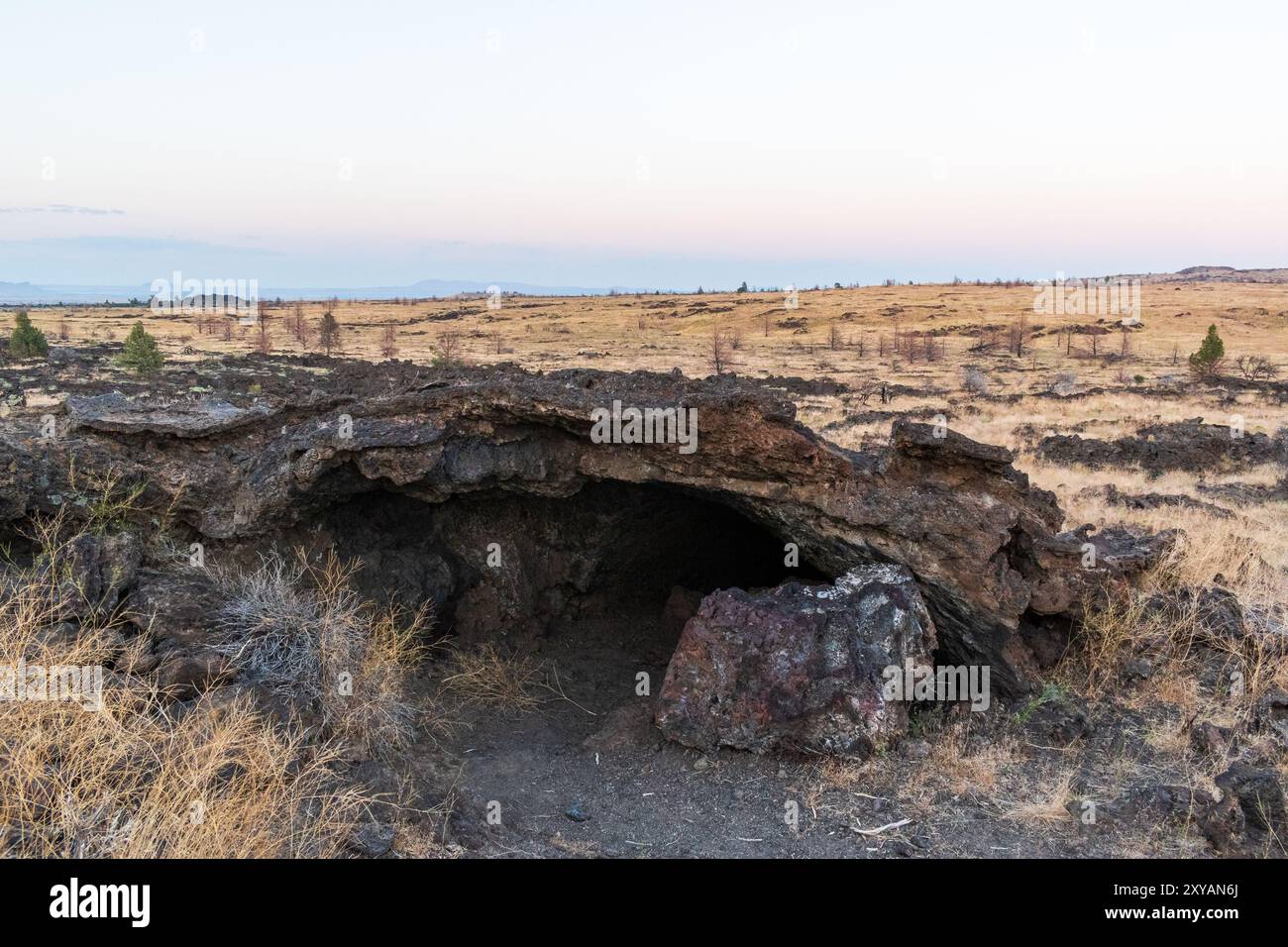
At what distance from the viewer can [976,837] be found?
4836mm

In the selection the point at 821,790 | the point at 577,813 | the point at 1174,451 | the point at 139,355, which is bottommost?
the point at 577,813

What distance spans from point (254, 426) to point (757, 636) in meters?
4.33

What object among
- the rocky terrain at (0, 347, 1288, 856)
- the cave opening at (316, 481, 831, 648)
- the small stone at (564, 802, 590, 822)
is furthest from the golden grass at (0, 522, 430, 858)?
the cave opening at (316, 481, 831, 648)

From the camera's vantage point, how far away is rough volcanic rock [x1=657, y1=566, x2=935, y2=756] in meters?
5.62

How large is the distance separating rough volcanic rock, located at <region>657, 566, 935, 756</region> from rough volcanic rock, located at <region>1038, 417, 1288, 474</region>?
39.0ft

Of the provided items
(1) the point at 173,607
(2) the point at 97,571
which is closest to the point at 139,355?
(2) the point at 97,571

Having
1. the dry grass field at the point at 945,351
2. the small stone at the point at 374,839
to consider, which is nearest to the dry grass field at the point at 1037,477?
the dry grass field at the point at 945,351

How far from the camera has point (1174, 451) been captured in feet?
52.9

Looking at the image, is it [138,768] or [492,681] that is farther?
[492,681]

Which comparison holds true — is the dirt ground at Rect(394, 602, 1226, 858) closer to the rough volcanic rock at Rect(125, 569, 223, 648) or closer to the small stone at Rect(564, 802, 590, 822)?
the small stone at Rect(564, 802, 590, 822)

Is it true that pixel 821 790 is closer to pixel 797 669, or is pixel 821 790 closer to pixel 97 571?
pixel 797 669

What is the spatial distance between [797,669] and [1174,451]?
45.4ft

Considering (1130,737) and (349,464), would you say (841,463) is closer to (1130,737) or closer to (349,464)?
(1130,737)
